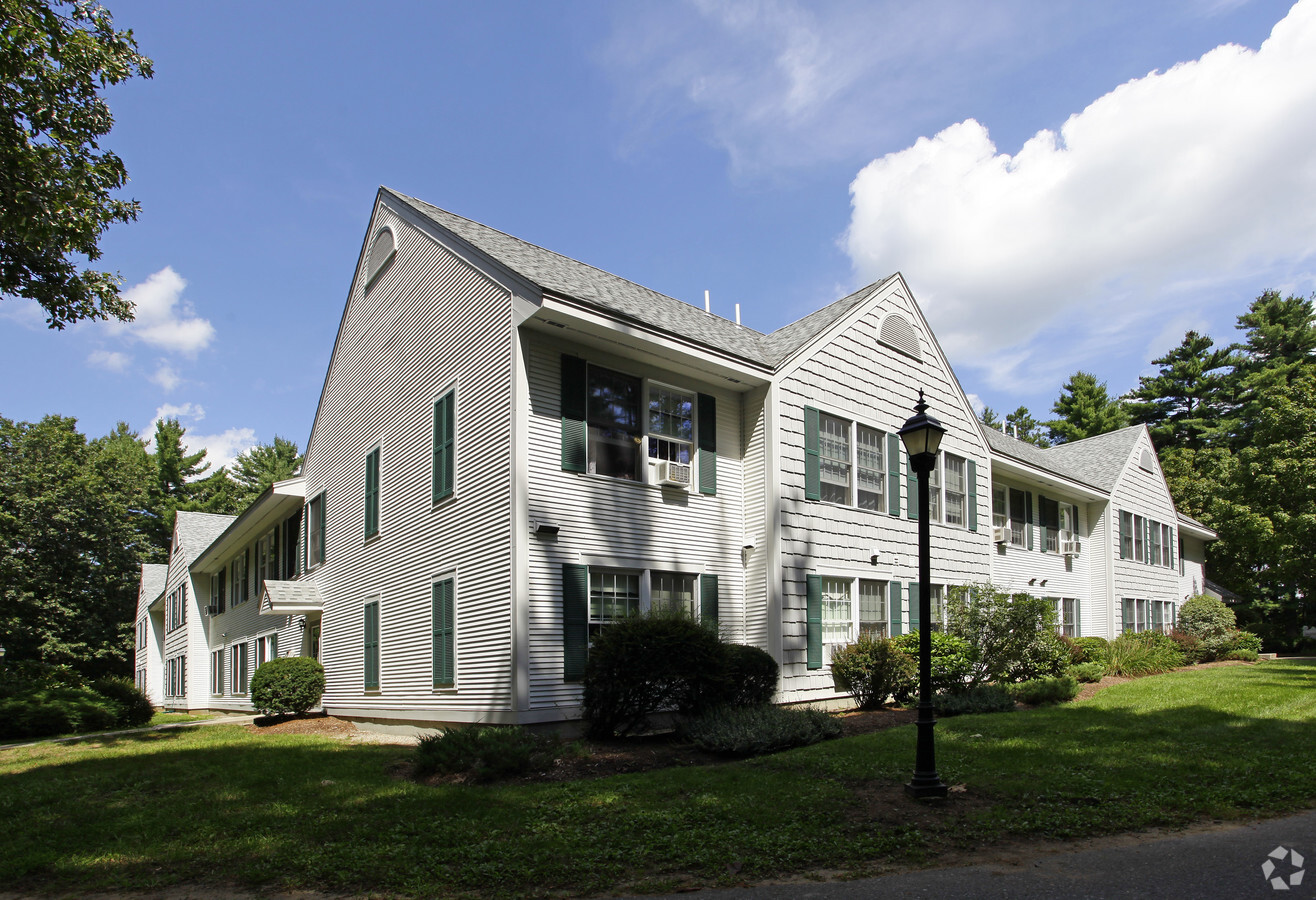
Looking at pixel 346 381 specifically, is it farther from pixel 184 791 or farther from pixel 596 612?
pixel 184 791

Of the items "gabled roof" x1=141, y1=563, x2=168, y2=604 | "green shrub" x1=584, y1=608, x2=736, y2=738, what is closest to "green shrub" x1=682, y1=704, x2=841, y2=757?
"green shrub" x1=584, y1=608, x2=736, y2=738

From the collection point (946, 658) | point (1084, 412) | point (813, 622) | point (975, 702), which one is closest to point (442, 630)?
point (813, 622)

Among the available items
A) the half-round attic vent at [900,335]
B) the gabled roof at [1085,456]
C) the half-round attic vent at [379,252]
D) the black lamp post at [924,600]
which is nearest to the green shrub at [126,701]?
the half-round attic vent at [379,252]

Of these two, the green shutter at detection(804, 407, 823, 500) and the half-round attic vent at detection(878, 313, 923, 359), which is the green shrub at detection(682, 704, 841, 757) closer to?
the green shutter at detection(804, 407, 823, 500)

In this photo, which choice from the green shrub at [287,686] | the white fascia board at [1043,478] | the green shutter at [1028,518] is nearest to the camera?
the green shrub at [287,686]

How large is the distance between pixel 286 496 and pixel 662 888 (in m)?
18.6

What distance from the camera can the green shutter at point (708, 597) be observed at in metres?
13.7

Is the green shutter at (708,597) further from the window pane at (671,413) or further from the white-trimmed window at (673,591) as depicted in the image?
the window pane at (671,413)

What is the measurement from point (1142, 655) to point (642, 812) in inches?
723

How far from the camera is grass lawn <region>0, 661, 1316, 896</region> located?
6.22 m

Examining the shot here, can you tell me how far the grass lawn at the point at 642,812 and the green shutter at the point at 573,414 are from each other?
4.87m

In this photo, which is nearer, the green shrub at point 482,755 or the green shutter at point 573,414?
the green shrub at point 482,755

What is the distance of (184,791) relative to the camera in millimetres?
9336

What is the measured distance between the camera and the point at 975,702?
13.2 m
